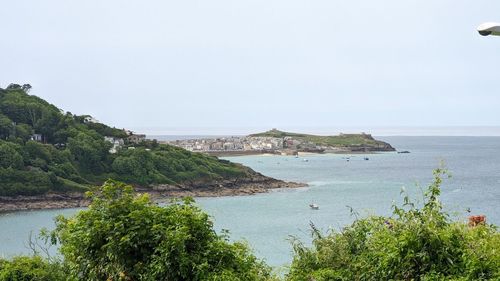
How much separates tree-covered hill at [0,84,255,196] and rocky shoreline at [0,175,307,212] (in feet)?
3.21

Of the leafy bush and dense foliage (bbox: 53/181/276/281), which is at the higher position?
dense foliage (bbox: 53/181/276/281)

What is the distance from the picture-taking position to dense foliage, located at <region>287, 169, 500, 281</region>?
6.23 metres

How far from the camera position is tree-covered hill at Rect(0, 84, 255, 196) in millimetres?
55250

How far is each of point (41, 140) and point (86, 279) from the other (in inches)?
2480

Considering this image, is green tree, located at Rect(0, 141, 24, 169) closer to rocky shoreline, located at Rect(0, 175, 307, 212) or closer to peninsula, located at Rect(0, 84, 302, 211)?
peninsula, located at Rect(0, 84, 302, 211)

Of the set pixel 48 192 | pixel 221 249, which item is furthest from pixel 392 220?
pixel 48 192

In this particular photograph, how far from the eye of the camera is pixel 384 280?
6.57 m

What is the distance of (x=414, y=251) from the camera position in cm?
643

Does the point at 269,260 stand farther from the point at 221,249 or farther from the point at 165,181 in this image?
the point at 165,181

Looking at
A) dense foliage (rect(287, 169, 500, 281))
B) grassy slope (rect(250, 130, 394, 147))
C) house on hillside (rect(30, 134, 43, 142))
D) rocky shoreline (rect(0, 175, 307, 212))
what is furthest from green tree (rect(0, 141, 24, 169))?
grassy slope (rect(250, 130, 394, 147))

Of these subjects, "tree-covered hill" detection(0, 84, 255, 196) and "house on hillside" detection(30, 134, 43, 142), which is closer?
"tree-covered hill" detection(0, 84, 255, 196)

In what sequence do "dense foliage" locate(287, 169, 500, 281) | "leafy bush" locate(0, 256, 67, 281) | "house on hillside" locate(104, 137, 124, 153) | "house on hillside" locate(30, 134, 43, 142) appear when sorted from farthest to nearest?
"house on hillside" locate(104, 137, 124, 153), "house on hillside" locate(30, 134, 43, 142), "leafy bush" locate(0, 256, 67, 281), "dense foliage" locate(287, 169, 500, 281)

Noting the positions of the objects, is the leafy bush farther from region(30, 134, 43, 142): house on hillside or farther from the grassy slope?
the grassy slope

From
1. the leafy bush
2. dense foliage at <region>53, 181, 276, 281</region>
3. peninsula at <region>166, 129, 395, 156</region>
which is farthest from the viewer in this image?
peninsula at <region>166, 129, 395, 156</region>
